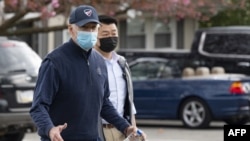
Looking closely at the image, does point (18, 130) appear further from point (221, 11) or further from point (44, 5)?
point (221, 11)

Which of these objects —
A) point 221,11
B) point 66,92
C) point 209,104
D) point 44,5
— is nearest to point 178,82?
point 209,104

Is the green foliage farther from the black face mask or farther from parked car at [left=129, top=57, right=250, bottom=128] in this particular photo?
the black face mask

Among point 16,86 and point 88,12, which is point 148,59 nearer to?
point 16,86

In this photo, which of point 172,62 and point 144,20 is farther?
point 144,20

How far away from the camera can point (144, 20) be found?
29.6 m

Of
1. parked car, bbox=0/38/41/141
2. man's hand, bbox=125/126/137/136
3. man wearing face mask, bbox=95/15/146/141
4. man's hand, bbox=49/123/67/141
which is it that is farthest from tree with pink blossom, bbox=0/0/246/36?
man's hand, bbox=49/123/67/141

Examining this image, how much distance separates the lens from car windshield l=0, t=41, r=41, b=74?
1328 cm

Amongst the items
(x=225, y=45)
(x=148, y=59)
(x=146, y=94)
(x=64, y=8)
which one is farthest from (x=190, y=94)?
(x=64, y=8)

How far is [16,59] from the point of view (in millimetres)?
13500

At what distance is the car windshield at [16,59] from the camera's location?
13.3 meters

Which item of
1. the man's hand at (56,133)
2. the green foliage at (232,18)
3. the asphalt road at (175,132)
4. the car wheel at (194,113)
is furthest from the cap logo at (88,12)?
the green foliage at (232,18)

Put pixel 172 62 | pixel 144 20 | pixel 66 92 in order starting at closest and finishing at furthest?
1. pixel 66 92
2. pixel 172 62
3. pixel 144 20

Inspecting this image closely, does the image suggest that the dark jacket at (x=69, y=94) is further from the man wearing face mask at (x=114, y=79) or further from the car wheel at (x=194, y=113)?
the car wheel at (x=194, y=113)

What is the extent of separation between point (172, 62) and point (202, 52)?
843 mm
